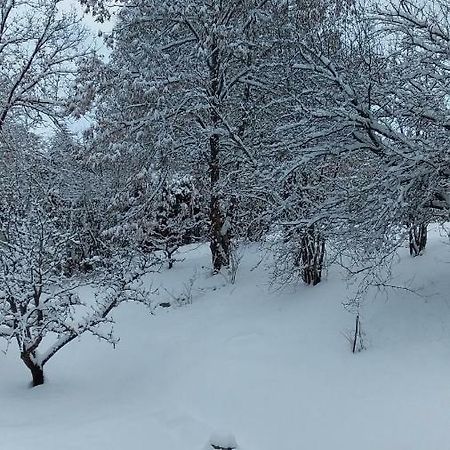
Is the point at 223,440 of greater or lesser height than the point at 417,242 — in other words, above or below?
below

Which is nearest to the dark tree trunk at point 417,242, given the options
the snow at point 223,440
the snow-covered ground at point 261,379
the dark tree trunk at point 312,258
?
the snow-covered ground at point 261,379

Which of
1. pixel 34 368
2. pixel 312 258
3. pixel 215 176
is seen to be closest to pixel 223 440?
pixel 34 368

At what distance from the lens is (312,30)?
8.87 meters

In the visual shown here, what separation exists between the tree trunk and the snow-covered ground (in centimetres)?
19

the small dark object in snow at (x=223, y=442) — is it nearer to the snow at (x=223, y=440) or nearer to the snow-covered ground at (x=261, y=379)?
the snow at (x=223, y=440)

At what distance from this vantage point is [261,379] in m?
7.18

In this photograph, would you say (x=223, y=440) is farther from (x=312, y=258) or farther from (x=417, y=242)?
(x=417, y=242)

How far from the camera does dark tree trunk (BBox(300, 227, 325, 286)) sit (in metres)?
9.90

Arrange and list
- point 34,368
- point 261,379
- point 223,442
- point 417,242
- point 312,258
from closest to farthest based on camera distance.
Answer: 1. point 223,442
2. point 261,379
3. point 34,368
4. point 312,258
5. point 417,242

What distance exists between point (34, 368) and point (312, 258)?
5165 mm

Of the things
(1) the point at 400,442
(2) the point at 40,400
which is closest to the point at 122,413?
(2) the point at 40,400

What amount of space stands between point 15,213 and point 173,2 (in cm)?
509

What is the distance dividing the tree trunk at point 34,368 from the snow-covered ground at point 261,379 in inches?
7.7

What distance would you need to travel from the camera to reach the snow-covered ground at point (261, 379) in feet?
18.7
